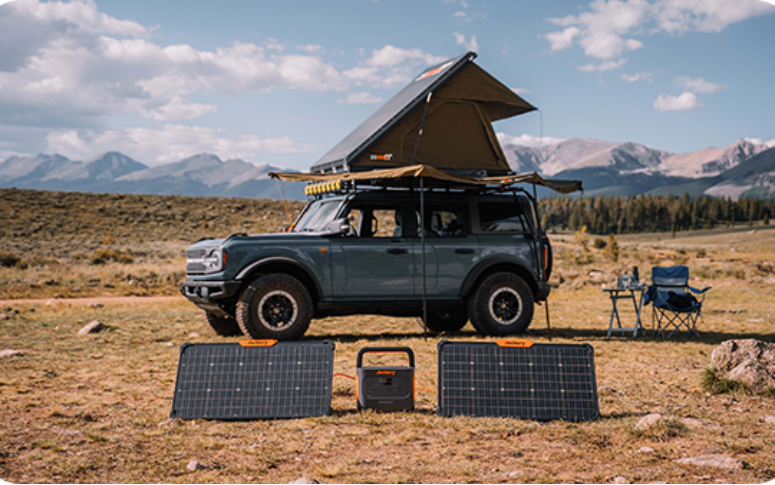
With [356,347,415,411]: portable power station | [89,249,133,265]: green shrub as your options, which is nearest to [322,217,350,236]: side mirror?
[356,347,415,411]: portable power station

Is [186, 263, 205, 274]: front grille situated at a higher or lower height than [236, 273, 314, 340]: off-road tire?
higher

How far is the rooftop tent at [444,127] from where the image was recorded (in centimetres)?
984

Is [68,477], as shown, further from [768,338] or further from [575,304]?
[575,304]

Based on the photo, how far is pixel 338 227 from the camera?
851 cm

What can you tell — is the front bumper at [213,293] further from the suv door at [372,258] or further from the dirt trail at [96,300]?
the dirt trail at [96,300]

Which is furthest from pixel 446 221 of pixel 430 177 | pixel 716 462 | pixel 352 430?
pixel 716 462

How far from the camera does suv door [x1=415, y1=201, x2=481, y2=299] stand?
8.98 m

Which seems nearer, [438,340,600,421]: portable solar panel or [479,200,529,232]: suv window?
[438,340,600,421]: portable solar panel

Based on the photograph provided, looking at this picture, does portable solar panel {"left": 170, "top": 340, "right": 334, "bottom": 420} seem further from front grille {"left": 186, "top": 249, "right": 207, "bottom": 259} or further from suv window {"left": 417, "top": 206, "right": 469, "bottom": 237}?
suv window {"left": 417, "top": 206, "right": 469, "bottom": 237}

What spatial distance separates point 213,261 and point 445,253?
3.30 metres

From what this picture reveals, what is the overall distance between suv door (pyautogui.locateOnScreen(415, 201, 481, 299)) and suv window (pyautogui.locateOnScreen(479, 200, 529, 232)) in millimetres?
283

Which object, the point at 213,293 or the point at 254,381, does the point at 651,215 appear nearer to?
the point at 213,293

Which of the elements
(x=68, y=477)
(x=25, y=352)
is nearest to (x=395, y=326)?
(x=25, y=352)

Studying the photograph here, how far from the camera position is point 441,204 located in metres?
9.38
